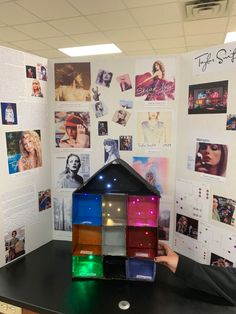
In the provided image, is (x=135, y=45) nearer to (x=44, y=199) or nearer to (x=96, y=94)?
(x=96, y=94)

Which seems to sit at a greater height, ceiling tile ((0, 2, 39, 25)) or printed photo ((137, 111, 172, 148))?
ceiling tile ((0, 2, 39, 25))

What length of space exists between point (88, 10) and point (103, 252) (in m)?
2.83

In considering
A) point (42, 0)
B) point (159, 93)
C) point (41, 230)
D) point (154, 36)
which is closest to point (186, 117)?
point (159, 93)

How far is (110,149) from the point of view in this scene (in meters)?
1.34

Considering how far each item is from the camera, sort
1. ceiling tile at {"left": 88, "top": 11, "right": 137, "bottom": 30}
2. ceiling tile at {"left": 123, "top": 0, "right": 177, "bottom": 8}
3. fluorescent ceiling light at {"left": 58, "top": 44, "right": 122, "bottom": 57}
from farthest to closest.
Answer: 1. fluorescent ceiling light at {"left": 58, "top": 44, "right": 122, "bottom": 57}
2. ceiling tile at {"left": 88, "top": 11, "right": 137, "bottom": 30}
3. ceiling tile at {"left": 123, "top": 0, "right": 177, "bottom": 8}

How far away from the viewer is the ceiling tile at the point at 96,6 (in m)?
2.83

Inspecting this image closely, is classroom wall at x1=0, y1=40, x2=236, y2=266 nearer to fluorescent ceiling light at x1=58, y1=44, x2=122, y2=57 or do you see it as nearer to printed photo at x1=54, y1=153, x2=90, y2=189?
printed photo at x1=54, y1=153, x2=90, y2=189

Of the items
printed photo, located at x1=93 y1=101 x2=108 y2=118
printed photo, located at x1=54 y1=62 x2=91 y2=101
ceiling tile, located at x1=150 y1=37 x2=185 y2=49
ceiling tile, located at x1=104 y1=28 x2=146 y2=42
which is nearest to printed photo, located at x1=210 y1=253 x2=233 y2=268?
printed photo, located at x1=93 y1=101 x2=108 y2=118

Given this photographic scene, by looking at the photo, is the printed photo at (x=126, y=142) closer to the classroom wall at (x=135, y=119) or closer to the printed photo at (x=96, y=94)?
the classroom wall at (x=135, y=119)

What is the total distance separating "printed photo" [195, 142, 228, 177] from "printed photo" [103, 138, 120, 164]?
38 centimetres

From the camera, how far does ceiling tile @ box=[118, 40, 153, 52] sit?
4.27 meters

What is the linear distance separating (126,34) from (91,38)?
0.57 m

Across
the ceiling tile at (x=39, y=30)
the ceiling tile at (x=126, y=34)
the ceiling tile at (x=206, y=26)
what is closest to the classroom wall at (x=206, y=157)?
the ceiling tile at (x=206, y=26)

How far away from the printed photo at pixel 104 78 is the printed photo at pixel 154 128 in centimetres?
21
